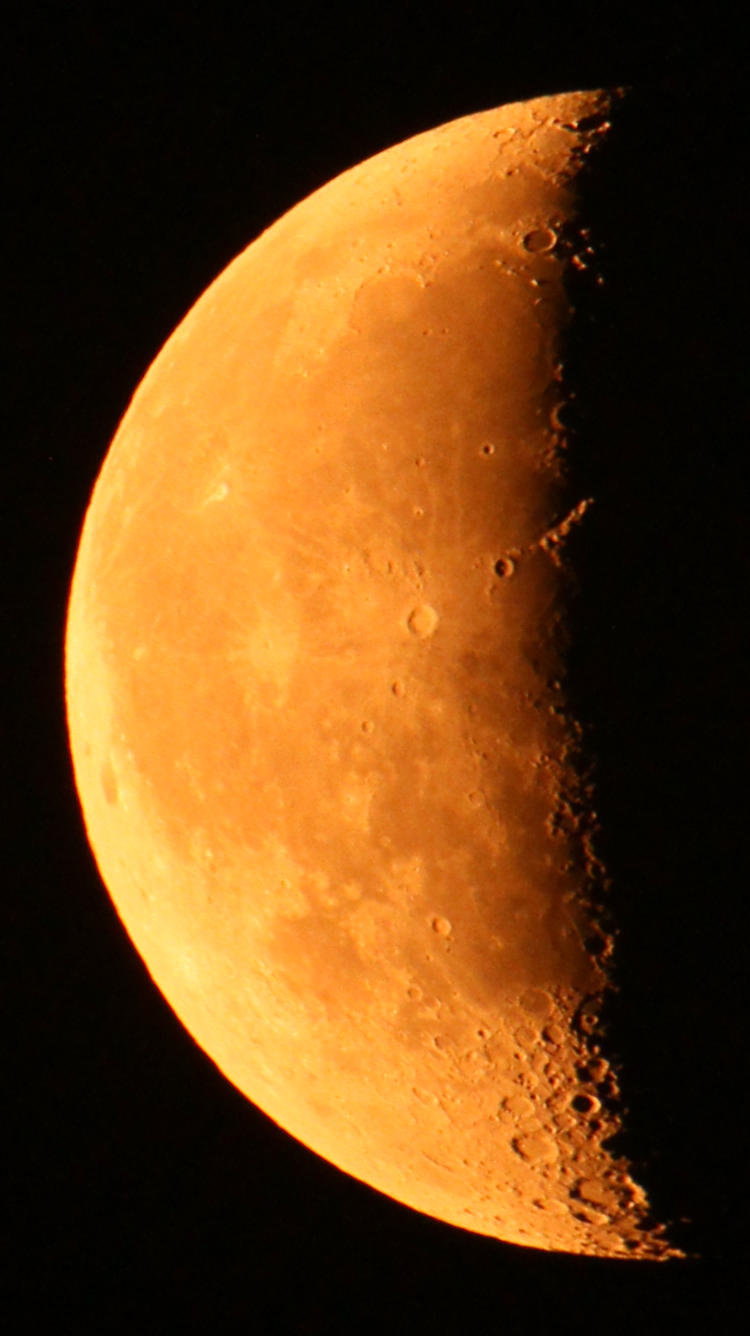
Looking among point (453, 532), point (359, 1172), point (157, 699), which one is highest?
point (453, 532)

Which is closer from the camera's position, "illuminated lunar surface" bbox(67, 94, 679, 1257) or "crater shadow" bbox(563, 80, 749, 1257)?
"crater shadow" bbox(563, 80, 749, 1257)

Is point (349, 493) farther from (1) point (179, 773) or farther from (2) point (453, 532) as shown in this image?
(1) point (179, 773)

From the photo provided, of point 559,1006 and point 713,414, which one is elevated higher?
point 713,414

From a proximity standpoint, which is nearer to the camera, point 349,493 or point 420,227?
point 349,493

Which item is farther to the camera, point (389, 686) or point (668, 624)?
point (389, 686)

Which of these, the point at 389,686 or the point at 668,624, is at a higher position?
the point at 668,624

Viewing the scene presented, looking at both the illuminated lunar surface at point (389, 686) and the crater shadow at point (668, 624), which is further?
the illuminated lunar surface at point (389, 686)

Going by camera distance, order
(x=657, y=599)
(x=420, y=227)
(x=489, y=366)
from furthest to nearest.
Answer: (x=420, y=227), (x=489, y=366), (x=657, y=599)

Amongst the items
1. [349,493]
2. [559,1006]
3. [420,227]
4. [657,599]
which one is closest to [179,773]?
[349,493]
